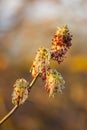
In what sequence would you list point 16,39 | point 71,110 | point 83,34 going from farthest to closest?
point 16,39, point 83,34, point 71,110

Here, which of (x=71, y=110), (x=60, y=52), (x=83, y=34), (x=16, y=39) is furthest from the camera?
(x=16, y=39)

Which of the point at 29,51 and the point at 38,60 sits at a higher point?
the point at 29,51

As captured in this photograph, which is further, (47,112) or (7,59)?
(7,59)

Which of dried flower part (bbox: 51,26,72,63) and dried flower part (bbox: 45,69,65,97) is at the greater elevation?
dried flower part (bbox: 51,26,72,63)

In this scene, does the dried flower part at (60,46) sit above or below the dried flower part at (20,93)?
above

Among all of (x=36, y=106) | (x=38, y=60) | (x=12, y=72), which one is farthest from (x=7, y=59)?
(x=38, y=60)

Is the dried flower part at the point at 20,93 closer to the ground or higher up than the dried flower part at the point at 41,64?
closer to the ground

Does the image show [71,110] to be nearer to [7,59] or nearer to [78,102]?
[78,102]

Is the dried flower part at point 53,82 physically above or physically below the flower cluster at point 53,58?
below
